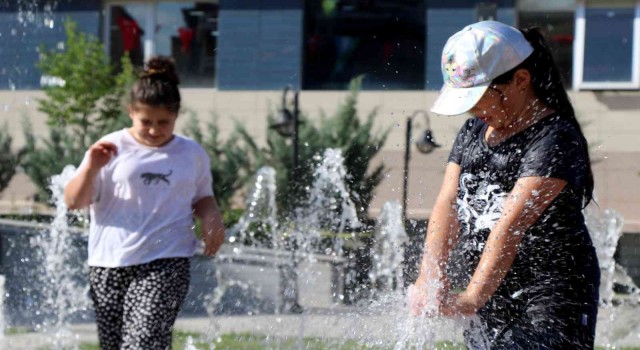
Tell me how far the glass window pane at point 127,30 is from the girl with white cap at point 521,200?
1226 centimetres

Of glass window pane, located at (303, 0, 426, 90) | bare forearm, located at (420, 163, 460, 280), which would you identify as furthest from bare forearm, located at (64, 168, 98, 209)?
glass window pane, located at (303, 0, 426, 90)

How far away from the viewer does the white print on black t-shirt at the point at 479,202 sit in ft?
8.59

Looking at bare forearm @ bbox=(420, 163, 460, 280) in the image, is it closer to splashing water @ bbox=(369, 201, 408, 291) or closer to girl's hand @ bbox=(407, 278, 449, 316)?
girl's hand @ bbox=(407, 278, 449, 316)

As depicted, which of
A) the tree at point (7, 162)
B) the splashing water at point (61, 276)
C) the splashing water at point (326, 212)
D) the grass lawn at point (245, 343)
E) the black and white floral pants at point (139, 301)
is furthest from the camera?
the tree at point (7, 162)

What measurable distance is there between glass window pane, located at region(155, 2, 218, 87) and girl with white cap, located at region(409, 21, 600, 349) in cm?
1213

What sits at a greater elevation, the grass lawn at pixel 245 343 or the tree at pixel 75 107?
the tree at pixel 75 107

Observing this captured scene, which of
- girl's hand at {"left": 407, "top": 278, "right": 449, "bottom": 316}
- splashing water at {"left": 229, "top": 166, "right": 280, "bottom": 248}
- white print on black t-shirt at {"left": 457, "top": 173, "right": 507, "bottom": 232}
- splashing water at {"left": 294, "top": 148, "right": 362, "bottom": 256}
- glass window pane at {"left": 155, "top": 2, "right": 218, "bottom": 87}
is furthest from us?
glass window pane at {"left": 155, "top": 2, "right": 218, "bottom": 87}

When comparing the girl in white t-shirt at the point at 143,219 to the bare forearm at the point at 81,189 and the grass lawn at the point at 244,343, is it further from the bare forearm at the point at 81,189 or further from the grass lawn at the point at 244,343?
the grass lawn at the point at 244,343

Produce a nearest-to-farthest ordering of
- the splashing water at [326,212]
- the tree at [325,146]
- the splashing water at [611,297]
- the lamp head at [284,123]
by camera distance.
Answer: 1. the splashing water at [611,297]
2. the splashing water at [326,212]
3. the lamp head at [284,123]
4. the tree at [325,146]

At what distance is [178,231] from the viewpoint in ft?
12.0

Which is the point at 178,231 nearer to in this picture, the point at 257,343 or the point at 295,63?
the point at 257,343

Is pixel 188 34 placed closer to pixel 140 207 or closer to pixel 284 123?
pixel 284 123

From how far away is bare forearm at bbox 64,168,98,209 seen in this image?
358 centimetres

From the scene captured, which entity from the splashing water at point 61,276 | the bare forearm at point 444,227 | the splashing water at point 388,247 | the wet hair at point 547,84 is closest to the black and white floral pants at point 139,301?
the bare forearm at point 444,227
